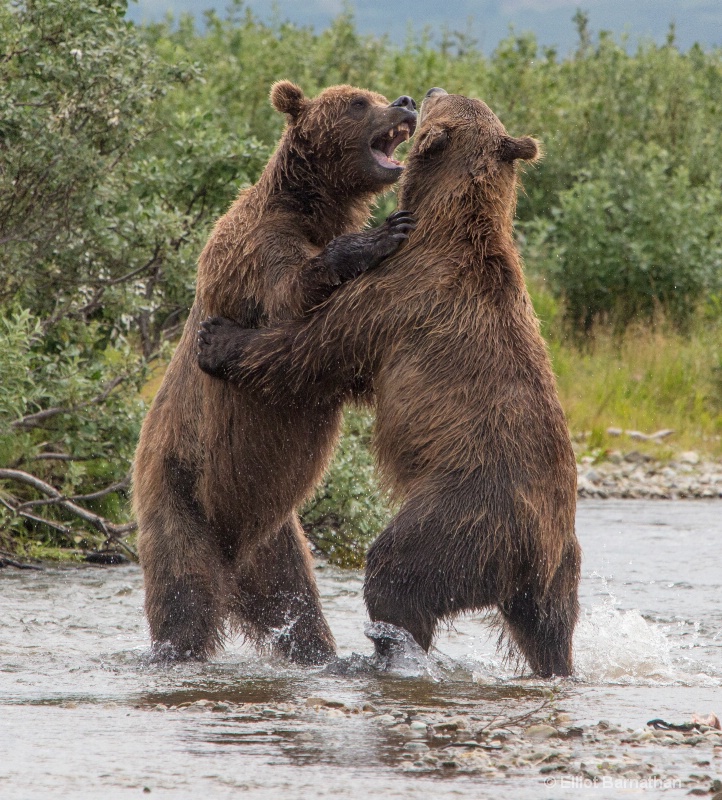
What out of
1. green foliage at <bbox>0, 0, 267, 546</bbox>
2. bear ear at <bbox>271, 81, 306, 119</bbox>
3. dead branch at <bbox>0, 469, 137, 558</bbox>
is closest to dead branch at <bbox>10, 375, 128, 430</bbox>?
green foliage at <bbox>0, 0, 267, 546</bbox>

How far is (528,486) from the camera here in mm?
4043

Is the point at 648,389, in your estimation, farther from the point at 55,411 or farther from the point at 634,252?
the point at 55,411

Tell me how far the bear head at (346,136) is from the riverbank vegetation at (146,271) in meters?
1.71

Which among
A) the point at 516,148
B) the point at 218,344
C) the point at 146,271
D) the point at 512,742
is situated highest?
the point at 516,148

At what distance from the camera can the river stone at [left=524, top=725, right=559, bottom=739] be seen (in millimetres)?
3242


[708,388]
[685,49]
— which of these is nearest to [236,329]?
[708,388]

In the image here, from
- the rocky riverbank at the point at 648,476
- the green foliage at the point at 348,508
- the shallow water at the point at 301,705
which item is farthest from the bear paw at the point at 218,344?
the rocky riverbank at the point at 648,476

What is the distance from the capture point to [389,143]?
507cm

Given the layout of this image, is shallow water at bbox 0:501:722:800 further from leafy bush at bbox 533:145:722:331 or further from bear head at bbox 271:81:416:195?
leafy bush at bbox 533:145:722:331

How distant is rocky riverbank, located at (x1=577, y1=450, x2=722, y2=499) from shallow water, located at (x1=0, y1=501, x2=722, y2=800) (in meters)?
4.94

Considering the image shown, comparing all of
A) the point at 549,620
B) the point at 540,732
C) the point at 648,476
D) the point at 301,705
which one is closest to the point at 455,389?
the point at 549,620

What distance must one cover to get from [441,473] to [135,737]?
4.40 ft

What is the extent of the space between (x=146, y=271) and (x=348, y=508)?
6.38 feet

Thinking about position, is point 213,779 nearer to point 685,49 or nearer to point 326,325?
point 326,325
